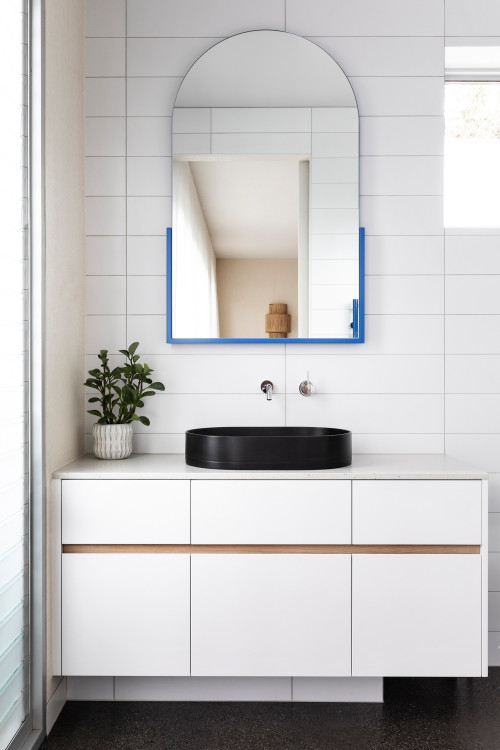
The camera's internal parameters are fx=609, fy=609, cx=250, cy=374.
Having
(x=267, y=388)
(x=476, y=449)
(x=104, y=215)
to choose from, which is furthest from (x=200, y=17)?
(x=476, y=449)

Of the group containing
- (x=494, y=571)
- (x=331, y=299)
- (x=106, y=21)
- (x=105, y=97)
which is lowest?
(x=494, y=571)

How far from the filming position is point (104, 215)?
8.08 ft

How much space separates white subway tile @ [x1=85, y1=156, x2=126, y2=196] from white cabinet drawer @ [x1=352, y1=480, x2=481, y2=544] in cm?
151

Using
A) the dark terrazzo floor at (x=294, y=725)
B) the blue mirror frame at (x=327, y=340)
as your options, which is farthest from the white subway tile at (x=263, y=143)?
the dark terrazzo floor at (x=294, y=725)

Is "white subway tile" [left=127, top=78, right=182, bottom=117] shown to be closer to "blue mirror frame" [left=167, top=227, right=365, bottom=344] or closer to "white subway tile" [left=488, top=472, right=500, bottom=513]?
"blue mirror frame" [left=167, top=227, right=365, bottom=344]

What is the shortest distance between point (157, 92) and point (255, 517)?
5.65 ft

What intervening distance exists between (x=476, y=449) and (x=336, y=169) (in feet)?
4.15

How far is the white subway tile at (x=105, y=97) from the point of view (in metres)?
2.46

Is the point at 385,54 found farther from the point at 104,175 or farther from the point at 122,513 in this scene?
the point at 122,513

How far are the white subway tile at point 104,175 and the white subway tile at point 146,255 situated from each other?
0.70ft

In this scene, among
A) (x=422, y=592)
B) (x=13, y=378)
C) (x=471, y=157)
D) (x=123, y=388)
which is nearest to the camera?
(x=13, y=378)

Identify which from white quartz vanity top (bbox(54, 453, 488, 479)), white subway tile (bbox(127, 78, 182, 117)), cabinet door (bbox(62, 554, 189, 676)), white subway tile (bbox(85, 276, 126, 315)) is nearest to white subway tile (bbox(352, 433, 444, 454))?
white quartz vanity top (bbox(54, 453, 488, 479))

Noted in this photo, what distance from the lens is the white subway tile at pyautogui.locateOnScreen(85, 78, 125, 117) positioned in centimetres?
246

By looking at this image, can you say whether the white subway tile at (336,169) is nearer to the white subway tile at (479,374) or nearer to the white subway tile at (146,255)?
the white subway tile at (146,255)
